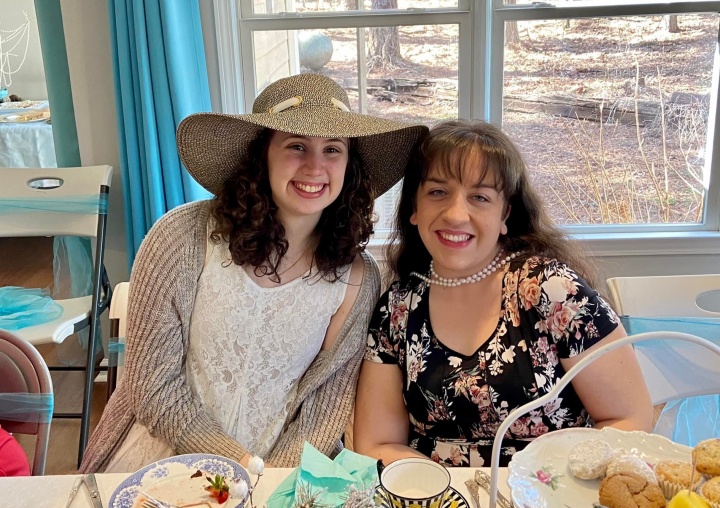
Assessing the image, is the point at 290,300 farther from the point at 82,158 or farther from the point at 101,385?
the point at 101,385

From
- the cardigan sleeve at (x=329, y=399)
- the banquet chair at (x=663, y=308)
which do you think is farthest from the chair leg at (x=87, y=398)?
the banquet chair at (x=663, y=308)

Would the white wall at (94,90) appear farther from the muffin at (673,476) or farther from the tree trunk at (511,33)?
the muffin at (673,476)

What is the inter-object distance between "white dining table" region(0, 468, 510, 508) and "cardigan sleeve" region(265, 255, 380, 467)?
301mm

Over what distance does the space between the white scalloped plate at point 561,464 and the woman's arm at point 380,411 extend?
0.43m

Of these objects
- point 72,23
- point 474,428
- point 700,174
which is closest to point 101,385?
point 72,23

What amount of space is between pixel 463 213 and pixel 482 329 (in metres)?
0.23

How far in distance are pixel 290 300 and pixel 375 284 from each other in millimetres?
194

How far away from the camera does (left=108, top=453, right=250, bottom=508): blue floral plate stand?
35.6 inches

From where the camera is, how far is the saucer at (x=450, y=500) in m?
0.82

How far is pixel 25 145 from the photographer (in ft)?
14.0

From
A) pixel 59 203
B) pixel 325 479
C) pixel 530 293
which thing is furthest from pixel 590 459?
pixel 59 203

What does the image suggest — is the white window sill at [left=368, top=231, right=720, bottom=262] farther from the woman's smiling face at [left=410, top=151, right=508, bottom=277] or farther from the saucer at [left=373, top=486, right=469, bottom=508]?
the saucer at [left=373, top=486, right=469, bottom=508]

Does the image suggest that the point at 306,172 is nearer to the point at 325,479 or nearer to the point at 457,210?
the point at 457,210

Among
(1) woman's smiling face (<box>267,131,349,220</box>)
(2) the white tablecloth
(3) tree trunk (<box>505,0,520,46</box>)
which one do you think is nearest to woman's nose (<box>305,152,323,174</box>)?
(1) woman's smiling face (<box>267,131,349,220</box>)
